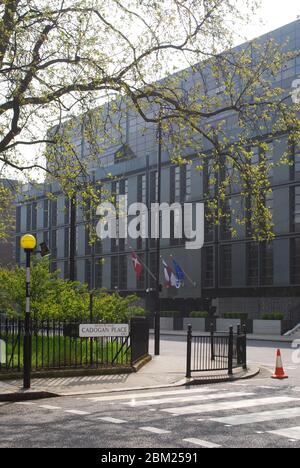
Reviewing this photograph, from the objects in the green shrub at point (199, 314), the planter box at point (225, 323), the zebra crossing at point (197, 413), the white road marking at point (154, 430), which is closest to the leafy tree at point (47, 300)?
the zebra crossing at point (197, 413)

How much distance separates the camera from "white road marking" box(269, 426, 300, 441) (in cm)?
863

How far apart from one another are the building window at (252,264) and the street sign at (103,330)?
3534 cm

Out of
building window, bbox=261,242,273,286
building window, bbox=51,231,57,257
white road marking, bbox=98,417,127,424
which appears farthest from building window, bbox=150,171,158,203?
white road marking, bbox=98,417,127,424

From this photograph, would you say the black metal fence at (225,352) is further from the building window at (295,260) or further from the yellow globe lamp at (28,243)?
the building window at (295,260)

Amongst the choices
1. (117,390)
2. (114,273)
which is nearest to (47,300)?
(117,390)

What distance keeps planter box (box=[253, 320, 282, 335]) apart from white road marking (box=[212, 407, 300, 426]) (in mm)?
34268

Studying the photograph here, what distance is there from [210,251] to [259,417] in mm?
45759

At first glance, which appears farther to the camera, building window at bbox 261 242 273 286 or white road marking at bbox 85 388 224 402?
building window at bbox 261 242 273 286

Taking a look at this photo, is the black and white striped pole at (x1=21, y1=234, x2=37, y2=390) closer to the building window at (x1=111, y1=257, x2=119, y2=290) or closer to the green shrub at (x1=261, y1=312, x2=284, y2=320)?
the green shrub at (x1=261, y1=312, x2=284, y2=320)

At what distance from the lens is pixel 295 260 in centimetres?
4866

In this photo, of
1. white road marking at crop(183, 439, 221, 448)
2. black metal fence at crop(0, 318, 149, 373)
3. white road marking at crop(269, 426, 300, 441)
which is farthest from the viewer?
black metal fence at crop(0, 318, 149, 373)

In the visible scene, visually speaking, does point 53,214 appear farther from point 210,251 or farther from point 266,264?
point 266,264

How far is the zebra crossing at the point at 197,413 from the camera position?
872cm

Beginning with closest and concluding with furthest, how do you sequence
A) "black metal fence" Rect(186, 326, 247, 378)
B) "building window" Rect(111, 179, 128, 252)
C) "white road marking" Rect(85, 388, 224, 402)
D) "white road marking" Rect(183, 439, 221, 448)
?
"white road marking" Rect(183, 439, 221, 448) < "white road marking" Rect(85, 388, 224, 402) < "black metal fence" Rect(186, 326, 247, 378) < "building window" Rect(111, 179, 128, 252)
